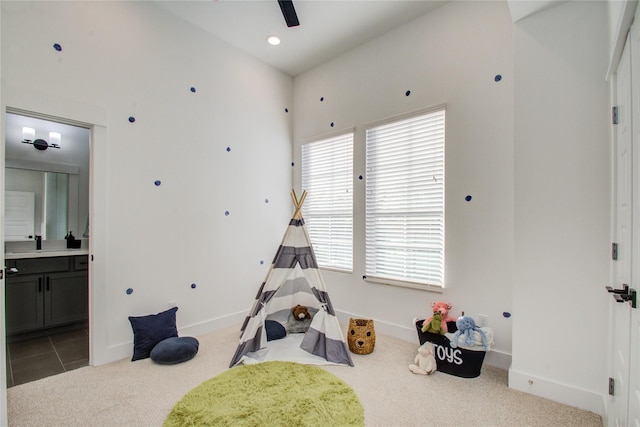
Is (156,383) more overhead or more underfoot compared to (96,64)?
more underfoot

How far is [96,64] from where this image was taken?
2438mm

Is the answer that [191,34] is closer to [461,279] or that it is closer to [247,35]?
[247,35]

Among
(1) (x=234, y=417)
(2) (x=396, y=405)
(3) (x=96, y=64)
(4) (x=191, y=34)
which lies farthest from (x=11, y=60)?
(2) (x=396, y=405)

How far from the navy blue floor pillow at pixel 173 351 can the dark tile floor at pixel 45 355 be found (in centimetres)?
60

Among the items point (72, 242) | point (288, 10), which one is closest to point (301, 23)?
point (288, 10)

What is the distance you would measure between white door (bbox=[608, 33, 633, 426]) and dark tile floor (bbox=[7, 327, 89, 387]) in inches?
139

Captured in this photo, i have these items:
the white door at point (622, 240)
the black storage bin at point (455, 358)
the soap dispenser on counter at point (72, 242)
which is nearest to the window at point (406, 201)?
the black storage bin at point (455, 358)

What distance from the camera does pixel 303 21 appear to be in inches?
116

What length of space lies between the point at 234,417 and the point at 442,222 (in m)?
2.19

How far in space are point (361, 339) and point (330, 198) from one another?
1.68 meters

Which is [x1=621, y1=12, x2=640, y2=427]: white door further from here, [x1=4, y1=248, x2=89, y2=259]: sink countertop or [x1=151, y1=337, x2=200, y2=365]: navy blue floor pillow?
[x1=4, y1=248, x2=89, y2=259]: sink countertop

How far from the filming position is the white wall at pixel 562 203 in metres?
1.83

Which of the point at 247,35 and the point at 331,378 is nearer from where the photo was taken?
the point at 331,378

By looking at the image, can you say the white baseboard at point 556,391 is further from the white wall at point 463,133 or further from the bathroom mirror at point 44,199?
the bathroom mirror at point 44,199
